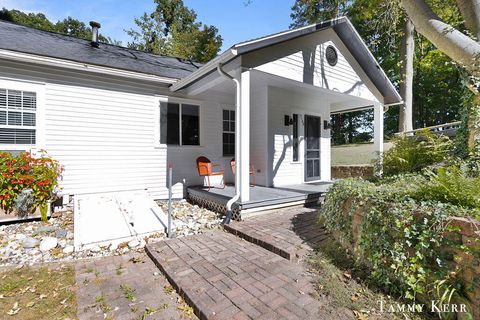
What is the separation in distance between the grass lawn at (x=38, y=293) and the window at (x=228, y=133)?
16.8 ft

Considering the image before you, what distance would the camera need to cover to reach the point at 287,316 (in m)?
2.16

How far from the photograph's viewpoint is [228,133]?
25.3ft

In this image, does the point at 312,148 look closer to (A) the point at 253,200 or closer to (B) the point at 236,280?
(A) the point at 253,200

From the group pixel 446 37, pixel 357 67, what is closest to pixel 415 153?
pixel 446 37

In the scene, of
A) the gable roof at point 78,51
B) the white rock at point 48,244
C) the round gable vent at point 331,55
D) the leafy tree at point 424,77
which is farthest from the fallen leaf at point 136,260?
the leafy tree at point 424,77

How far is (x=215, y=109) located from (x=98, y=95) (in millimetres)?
3052

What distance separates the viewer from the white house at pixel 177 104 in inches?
197

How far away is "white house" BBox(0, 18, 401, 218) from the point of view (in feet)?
16.4

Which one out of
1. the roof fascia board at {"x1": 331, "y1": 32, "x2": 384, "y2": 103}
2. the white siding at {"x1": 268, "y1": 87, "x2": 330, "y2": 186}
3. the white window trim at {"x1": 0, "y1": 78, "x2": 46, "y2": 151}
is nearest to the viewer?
the white window trim at {"x1": 0, "y1": 78, "x2": 46, "y2": 151}

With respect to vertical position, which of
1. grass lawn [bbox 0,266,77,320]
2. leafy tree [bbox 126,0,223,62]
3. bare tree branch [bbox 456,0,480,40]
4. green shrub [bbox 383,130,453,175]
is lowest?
grass lawn [bbox 0,266,77,320]

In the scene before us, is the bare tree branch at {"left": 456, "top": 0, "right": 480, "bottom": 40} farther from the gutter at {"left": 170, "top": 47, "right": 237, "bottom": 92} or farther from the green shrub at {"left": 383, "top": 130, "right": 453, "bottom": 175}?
the gutter at {"left": 170, "top": 47, "right": 237, "bottom": 92}

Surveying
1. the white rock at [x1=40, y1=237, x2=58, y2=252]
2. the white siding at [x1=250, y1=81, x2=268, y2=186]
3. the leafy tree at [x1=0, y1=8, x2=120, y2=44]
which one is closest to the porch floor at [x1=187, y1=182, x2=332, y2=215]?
the white siding at [x1=250, y1=81, x2=268, y2=186]

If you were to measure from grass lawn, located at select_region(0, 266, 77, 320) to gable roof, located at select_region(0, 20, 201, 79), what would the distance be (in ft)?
14.0

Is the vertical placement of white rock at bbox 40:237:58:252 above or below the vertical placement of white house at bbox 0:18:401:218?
below
